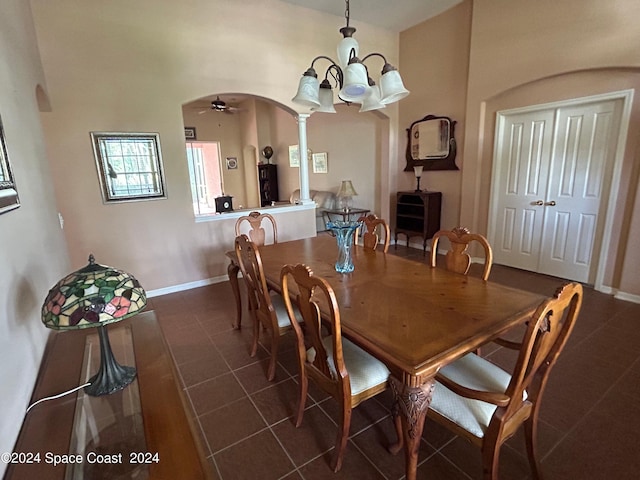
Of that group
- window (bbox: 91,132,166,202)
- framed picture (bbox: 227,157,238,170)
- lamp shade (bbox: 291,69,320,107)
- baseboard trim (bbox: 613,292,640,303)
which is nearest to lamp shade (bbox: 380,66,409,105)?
lamp shade (bbox: 291,69,320,107)

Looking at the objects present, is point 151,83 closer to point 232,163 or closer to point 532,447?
point 532,447

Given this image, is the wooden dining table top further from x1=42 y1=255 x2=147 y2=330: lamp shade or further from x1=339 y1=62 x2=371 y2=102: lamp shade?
x1=339 y1=62 x2=371 y2=102: lamp shade

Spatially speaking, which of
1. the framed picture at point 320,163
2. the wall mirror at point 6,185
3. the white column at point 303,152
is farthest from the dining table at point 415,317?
the framed picture at point 320,163

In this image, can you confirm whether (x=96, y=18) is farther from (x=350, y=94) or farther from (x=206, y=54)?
(x=350, y=94)

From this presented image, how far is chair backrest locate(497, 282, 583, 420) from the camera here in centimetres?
107

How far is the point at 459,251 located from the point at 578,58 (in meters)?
2.96

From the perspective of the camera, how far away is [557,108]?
375cm

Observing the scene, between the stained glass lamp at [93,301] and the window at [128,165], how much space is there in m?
2.77

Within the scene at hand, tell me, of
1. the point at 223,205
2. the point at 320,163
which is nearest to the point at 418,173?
the point at 320,163

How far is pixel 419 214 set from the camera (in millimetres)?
5258

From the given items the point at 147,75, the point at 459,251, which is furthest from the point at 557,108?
the point at 147,75

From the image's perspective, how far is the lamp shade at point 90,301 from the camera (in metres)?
1.03

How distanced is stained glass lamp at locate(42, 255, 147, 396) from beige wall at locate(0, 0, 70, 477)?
0.67 feet

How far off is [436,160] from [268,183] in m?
4.57
